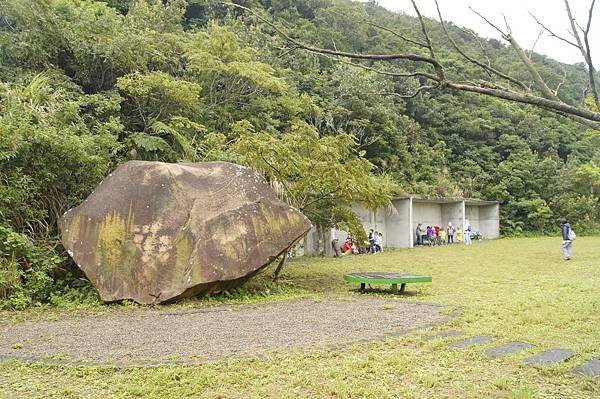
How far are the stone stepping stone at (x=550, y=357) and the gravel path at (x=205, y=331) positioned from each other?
1666 mm

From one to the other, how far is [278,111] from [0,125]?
14513 millimetres

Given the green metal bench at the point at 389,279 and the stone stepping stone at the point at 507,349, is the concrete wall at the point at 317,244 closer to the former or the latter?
the green metal bench at the point at 389,279

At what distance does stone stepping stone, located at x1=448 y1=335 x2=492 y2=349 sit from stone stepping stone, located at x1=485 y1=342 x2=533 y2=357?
24 cm

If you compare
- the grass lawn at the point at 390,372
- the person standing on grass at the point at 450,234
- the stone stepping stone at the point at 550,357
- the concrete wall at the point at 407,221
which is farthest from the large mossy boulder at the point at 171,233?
the person standing on grass at the point at 450,234

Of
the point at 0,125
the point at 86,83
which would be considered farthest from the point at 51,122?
the point at 86,83

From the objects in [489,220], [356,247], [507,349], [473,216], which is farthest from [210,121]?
[489,220]

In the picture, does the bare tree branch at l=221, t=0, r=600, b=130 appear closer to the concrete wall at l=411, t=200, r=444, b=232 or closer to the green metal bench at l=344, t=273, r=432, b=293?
the green metal bench at l=344, t=273, r=432, b=293

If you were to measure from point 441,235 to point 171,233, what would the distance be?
790 inches

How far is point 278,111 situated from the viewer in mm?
22531

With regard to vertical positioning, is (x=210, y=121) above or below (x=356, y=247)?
above

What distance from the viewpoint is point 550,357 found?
15.4 feet

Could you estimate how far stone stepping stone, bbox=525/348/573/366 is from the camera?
4523 mm

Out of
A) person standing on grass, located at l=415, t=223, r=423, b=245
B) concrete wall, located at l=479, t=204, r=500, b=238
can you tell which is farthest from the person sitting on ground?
concrete wall, located at l=479, t=204, r=500, b=238

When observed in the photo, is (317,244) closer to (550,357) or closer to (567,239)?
(567,239)
